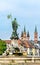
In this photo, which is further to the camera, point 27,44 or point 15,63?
point 27,44

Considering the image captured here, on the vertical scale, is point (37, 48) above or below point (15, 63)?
below

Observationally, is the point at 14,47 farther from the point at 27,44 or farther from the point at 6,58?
the point at 27,44

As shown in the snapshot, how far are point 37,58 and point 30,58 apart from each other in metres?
0.59

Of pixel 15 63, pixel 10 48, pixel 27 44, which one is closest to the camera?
pixel 15 63

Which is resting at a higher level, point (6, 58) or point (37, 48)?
point (6, 58)

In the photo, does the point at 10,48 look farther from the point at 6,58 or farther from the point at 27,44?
the point at 27,44

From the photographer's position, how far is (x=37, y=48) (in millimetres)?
133875

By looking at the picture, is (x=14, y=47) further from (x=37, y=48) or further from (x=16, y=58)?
(x=37, y=48)

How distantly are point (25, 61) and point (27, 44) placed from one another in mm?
96149

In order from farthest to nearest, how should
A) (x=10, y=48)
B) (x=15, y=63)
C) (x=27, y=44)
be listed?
1. (x=27, y=44)
2. (x=10, y=48)
3. (x=15, y=63)

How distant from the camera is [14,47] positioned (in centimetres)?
3831

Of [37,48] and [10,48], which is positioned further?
[37,48]

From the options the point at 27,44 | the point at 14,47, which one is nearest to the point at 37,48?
the point at 27,44

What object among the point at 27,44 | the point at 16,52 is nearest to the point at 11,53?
the point at 16,52
